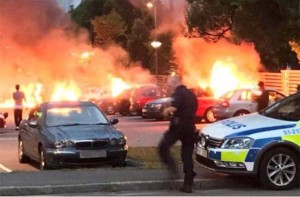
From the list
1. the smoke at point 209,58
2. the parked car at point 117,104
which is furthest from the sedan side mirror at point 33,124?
the smoke at point 209,58

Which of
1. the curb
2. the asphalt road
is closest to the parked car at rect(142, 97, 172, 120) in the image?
the asphalt road

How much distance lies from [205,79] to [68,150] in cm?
3018

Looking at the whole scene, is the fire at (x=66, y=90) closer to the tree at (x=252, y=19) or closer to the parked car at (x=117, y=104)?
the parked car at (x=117, y=104)

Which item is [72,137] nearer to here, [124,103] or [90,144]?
[90,144]

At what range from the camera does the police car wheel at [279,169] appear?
9695mm

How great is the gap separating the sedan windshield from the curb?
10.5 ft

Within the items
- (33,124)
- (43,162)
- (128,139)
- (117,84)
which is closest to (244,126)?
(43,162)

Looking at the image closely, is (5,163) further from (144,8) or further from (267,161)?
(144,8)

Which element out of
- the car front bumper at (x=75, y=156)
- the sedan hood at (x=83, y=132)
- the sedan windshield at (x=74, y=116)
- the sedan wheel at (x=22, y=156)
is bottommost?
the sedan wheel at (x=22, y=156)

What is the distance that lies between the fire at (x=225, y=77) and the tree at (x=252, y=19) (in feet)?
60.7

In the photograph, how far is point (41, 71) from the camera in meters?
39.5

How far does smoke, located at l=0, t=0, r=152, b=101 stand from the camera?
35062 mm

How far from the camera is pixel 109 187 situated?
393 inches

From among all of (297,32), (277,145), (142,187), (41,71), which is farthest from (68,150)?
(41,71)
